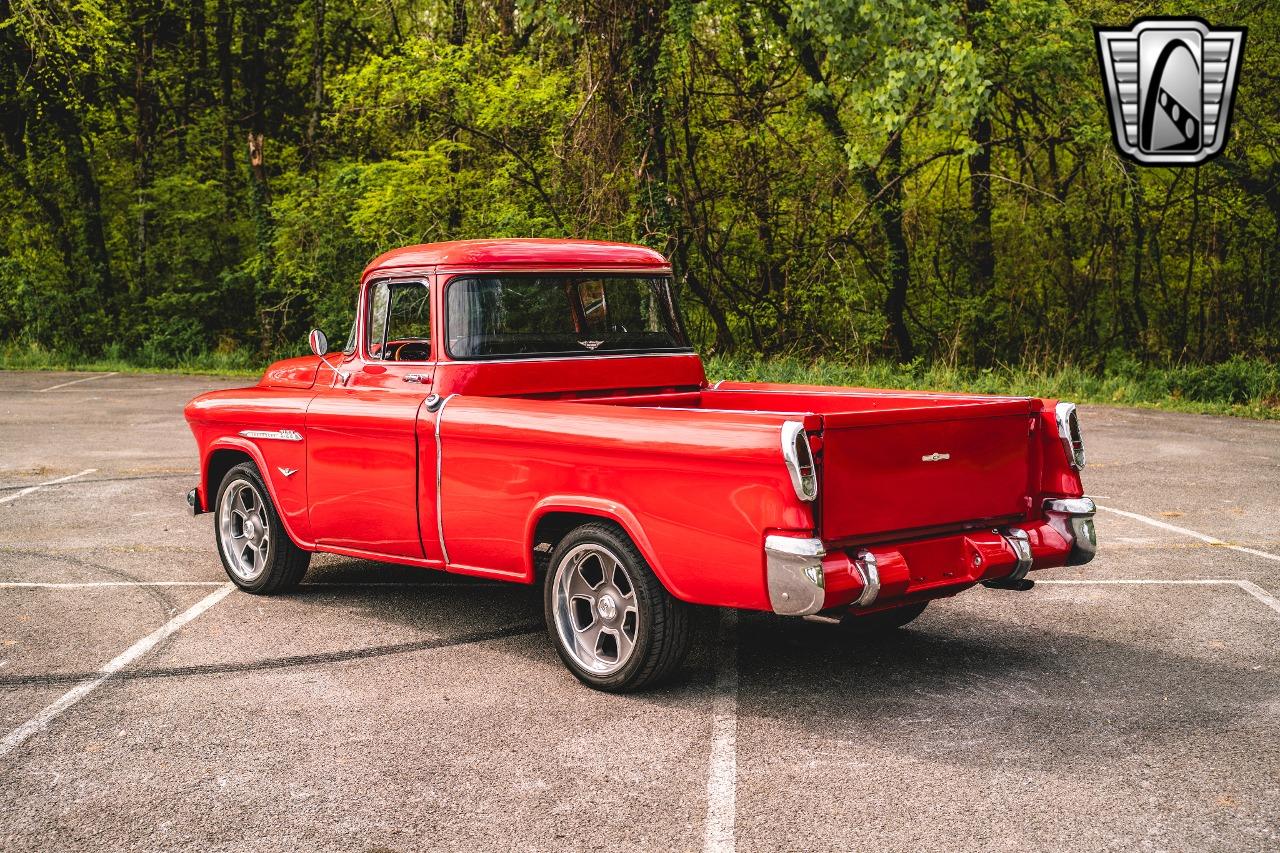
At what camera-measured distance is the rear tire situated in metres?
6.38

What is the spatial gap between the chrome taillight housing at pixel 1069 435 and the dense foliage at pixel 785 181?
1180 cm

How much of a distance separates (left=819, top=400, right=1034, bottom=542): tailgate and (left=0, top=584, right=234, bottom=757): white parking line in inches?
124

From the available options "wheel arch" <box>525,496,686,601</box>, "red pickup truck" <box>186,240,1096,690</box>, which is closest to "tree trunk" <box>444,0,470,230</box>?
"red pickup truck" <box>186,240,1096,690</box>

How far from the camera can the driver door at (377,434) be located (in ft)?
20.2

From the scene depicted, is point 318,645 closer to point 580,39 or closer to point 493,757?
point 493,757

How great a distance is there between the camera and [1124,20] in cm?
2025

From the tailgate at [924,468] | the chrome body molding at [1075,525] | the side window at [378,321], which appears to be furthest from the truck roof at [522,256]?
the chrome body molding at [1075,525]

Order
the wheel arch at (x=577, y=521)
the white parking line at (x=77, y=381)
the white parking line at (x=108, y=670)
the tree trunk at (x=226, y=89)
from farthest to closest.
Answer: the tree trunk at (x=226, y=89)
the white parking line at (x=77, y=381)
the wheel arch at (x=577, y=521)
the white parking line at (x=108, y=670)

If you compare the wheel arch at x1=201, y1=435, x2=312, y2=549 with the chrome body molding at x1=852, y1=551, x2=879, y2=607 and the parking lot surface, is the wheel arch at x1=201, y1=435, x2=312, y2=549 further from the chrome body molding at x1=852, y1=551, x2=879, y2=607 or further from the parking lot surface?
the chrome body molding at x1=852, y1=551, x2=879, y2=607

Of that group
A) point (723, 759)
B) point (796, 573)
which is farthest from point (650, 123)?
point (723, 759)

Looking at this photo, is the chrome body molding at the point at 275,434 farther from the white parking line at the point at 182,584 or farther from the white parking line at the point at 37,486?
the white parking line at the point at 37,486

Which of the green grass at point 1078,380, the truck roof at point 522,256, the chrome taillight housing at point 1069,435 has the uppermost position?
the truck roof at point 522,256

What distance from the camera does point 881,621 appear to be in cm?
650

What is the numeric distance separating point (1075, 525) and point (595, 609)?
214cm
